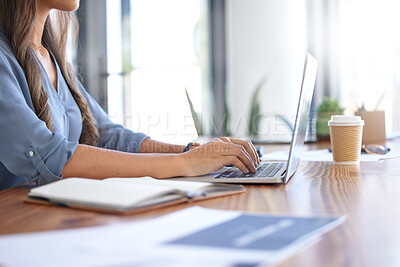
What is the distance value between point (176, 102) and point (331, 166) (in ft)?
7.72

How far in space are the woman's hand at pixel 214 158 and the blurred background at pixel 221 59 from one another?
7.21 ft

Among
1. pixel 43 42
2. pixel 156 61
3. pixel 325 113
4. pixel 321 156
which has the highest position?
pixel 156 61

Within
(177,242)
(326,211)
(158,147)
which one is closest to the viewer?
(177,242)

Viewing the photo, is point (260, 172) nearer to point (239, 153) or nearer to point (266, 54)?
point (239, 153)

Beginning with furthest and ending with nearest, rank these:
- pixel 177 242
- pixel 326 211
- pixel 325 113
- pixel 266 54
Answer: pixel 266 54, pixel 325 113, pixel 326 211, pixel 177 242

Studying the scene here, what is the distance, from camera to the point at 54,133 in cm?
82

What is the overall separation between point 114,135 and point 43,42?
1.12 feet

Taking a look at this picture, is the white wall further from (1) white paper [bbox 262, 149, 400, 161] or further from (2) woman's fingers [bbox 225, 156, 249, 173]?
(2) woman's fingers [bbox 225, 156, 249, 173]

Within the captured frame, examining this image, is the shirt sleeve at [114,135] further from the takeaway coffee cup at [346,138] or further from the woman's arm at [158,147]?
the takeaway coffee cup at [346,138]

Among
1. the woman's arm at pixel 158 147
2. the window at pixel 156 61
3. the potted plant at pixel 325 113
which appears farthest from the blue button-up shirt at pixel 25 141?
the window at pixel 156 61

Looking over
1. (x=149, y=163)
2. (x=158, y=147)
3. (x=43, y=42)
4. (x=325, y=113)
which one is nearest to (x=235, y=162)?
(x=149, y=163)

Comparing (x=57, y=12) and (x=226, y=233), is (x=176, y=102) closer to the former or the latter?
(x=57, y=12)

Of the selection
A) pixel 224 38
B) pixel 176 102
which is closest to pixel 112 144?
pixel 176 102

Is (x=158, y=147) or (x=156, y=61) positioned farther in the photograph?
(x=156, y=61)
